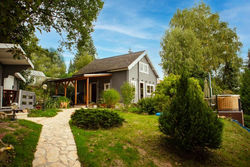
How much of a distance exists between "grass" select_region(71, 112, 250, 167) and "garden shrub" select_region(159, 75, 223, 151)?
45cm

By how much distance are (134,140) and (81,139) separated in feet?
5.31

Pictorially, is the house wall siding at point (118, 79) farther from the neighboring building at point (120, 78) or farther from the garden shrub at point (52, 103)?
the garden shrub at point (52, 103)

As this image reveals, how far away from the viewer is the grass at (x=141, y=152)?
3.80 m

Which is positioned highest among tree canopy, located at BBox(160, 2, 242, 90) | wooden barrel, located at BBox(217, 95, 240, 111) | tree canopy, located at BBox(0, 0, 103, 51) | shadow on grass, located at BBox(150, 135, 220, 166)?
tree canopy, located at BBox(160, 2, 242, 90)

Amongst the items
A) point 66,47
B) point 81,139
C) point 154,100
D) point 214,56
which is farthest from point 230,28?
point 81,139

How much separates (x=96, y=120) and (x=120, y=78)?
33.8ft

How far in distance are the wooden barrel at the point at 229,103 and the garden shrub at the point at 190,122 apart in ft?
23.9

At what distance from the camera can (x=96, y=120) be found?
589 centimetres

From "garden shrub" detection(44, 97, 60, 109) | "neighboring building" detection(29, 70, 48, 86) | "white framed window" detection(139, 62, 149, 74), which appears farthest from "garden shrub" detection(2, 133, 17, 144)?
"neighboring building" detection(29, 70, 48, 86)

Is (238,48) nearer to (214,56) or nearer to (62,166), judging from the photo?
(214,56)

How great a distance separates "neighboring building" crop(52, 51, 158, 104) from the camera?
51.8ft

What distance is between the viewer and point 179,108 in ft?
13.7

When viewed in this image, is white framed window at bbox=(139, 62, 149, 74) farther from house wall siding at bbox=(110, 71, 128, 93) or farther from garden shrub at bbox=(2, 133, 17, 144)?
garden shrub at bbox=(2, 133, 17, 144)

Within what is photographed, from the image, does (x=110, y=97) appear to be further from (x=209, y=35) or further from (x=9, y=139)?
(x=209, y=35)
